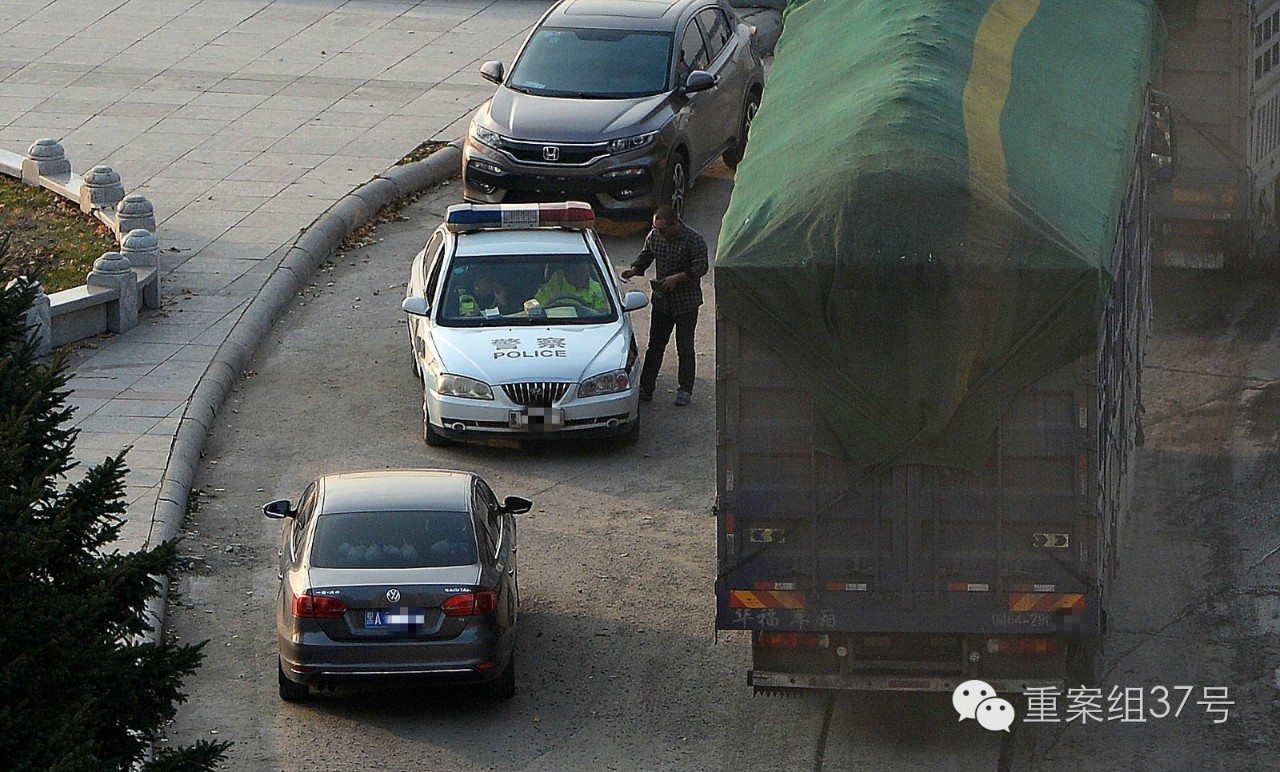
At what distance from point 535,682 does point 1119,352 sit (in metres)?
4.33

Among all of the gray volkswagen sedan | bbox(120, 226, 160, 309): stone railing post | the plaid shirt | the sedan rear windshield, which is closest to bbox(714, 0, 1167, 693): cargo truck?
the gray volkswagen sedan

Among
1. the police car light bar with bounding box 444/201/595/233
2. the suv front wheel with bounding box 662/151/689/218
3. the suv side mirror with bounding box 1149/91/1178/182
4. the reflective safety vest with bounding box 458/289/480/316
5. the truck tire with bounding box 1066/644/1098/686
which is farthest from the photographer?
the suv front wheel with bounding box 662/151/689/218

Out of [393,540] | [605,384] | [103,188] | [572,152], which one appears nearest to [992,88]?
[393,540]

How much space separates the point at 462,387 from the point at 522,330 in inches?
33.1

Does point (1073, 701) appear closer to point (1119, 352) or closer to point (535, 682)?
point (1119, 352)

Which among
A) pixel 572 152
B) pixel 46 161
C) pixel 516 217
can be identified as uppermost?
pixel 516 217

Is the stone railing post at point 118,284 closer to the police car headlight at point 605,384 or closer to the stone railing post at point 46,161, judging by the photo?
the stone railing post at point 46,161

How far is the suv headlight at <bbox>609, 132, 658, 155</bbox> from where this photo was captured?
21.6 m

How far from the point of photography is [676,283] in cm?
1756

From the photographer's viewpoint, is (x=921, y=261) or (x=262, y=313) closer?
(x=921, y=261)

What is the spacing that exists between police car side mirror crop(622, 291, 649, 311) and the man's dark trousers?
26 centimetres

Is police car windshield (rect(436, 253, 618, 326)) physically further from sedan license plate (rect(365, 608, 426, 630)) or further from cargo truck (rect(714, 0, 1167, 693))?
cargo truck (rect(714, 0, 1167, 693))

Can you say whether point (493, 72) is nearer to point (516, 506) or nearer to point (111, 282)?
point (111, 282)

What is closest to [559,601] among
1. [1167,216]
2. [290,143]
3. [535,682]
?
[535,682]
